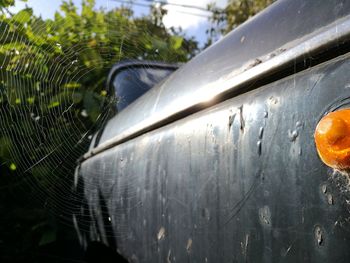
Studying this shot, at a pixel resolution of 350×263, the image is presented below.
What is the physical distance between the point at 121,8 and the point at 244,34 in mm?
8102

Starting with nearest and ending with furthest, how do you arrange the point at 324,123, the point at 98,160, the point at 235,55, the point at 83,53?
the point at 324,123
the point at 235,55
the point at 98,160
the point at 83,53

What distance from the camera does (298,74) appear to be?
105 centimetres

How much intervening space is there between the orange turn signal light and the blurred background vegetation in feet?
7.11

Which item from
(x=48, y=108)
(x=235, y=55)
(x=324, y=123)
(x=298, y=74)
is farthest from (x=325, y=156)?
(x=48, y=108)

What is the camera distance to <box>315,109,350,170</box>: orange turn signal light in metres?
0.84

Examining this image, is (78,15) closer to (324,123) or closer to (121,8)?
(324,123)

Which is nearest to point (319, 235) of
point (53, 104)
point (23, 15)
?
point (53, 104)

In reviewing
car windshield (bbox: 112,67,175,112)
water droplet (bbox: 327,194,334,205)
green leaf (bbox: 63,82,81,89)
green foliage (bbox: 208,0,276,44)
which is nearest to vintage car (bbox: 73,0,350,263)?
water droplet (bbox: 327,194,334,205)

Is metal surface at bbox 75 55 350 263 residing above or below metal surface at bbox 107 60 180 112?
below

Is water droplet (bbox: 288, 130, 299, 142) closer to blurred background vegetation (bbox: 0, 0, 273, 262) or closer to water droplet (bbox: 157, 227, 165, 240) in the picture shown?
water droplet (bbox: 157, 227, 165, 240)

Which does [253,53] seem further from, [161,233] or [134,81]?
[134,81]

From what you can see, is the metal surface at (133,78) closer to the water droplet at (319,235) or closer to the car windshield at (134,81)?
the car windshield at (134,81)

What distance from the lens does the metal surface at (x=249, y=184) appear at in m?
0.90

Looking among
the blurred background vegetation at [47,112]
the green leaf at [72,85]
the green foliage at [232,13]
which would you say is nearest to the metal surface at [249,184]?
the blurred background vegetation at [47,112]
